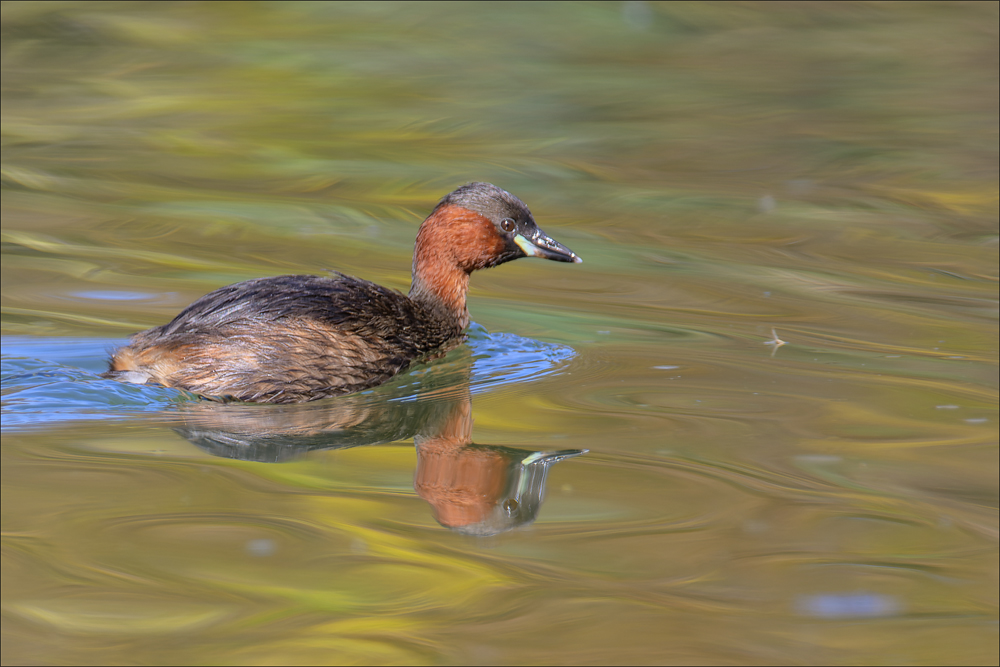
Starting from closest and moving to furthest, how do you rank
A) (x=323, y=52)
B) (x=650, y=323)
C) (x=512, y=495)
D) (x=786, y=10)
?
(x=512, y=495), (x=650, y=323), (x=323, y=52), (x=786, y=10)

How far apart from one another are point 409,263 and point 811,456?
355 cm

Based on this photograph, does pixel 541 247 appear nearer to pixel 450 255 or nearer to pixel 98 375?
pixel 450 255

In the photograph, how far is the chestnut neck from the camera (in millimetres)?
6754

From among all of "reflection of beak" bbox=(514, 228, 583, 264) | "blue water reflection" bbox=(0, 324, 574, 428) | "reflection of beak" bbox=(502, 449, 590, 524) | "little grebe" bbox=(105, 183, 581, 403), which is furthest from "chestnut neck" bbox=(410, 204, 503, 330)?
"reflection of beak" bbox=(502, 449, 590, 524)

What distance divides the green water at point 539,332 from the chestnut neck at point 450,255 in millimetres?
255

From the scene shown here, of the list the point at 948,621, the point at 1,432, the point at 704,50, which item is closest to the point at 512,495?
the point at 948,621

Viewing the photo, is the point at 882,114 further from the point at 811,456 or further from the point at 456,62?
the point at 811,456

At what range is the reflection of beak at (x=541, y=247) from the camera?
683 centimetres

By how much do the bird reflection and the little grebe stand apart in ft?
0.36

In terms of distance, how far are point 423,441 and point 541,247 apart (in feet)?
5.63

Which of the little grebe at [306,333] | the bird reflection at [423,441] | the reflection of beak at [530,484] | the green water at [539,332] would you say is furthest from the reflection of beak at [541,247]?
the reflection of beak at [530,484]

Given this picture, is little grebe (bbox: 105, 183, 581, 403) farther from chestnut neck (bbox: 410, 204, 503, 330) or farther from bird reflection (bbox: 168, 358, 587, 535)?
bird reflection (bbox: 168, 358, 587, 535)

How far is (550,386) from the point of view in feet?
20.2

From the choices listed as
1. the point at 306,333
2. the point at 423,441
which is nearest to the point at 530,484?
the point at 423,441
